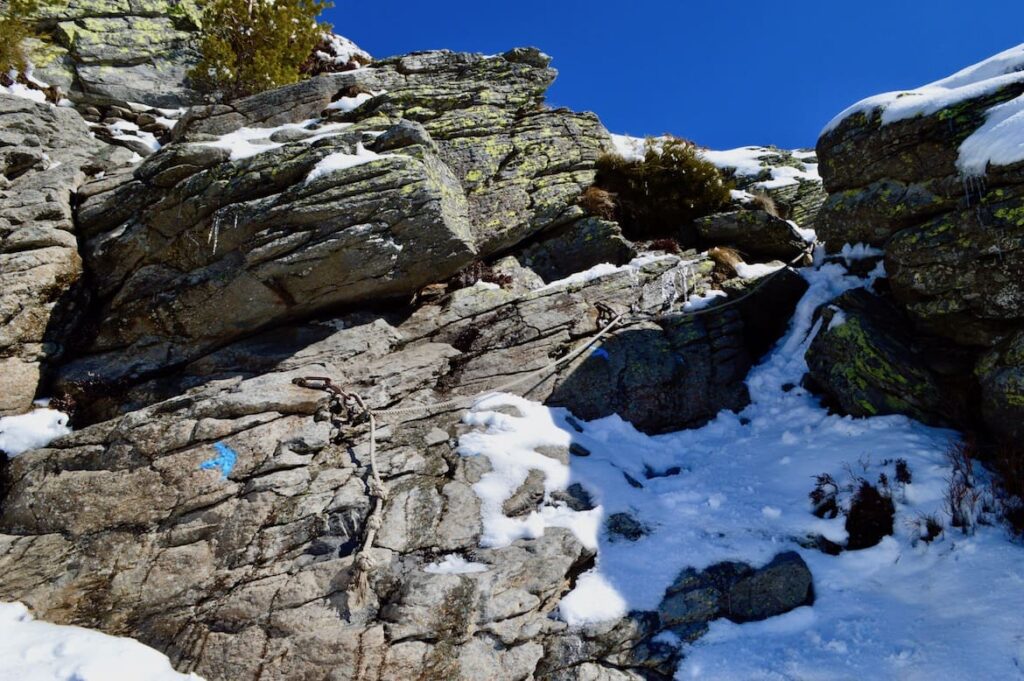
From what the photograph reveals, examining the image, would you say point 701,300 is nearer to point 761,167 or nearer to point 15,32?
point 761,167

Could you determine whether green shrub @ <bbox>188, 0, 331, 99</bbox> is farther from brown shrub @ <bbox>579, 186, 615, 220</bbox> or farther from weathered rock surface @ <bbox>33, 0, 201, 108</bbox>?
brown shrub @ <bbox>579, 186, 615, 220</bbox>

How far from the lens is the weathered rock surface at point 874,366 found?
28.1 ft

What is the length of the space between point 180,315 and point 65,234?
3506 millimetres

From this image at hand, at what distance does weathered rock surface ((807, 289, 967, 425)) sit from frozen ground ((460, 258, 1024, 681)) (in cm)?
31

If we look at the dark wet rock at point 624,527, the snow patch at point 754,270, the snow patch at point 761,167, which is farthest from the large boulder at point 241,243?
the snow patch at point 761,167

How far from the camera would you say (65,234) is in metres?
11.8

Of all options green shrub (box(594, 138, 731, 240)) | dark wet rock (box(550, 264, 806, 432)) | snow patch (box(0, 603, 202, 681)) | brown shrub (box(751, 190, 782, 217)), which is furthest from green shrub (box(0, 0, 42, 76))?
brown shrub (box(751, 190, 782, 217))

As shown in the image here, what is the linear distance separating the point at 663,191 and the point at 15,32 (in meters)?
25.3

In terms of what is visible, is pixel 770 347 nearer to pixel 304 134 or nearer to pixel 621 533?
pixel 621 533

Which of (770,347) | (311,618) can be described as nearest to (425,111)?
(770,347)

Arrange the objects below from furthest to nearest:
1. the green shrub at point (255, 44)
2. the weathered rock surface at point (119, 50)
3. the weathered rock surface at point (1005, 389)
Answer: the weathered rock surface at point (119, 50) < the green shrub at point (255, 44) < the weathered rock surface at point (1005, 389)

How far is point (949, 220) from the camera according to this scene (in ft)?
28.4

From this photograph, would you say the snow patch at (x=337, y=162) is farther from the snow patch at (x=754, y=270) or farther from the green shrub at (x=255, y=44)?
the green shrub at (x=255, y=44)

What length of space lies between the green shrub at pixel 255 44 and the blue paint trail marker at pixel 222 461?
17526 mm
